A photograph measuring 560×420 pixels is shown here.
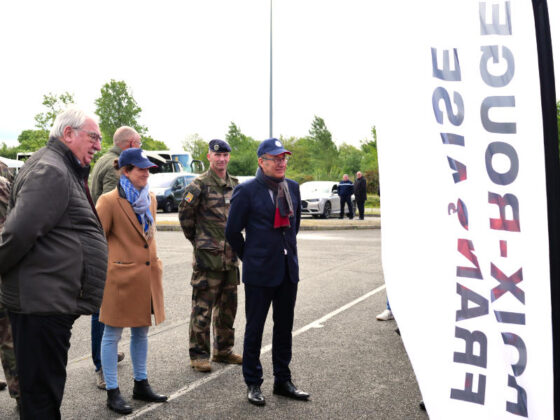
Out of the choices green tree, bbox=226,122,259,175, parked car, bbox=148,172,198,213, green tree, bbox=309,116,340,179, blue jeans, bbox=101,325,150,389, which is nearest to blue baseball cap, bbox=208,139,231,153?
blue jeans, bbox=101,325,150,389

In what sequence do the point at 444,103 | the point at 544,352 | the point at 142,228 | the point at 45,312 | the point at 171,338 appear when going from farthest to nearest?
the point at 171,338 → the point at 142,228 → the point at 45,312 → the point at 444,103 → the point at 544,352

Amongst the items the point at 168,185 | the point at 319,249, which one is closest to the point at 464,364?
the point at 319,249

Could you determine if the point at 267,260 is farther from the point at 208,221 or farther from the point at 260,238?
the point at 208,221

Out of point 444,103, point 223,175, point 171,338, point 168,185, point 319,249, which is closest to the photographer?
point 444,103

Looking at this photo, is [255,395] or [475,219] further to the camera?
[255,395]

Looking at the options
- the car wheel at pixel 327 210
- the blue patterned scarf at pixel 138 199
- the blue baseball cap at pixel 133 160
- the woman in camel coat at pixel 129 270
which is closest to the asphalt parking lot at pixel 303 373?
the woman in camel coat at pixel 129 270

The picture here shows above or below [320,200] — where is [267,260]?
below

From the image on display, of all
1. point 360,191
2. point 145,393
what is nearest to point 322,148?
point 360,191

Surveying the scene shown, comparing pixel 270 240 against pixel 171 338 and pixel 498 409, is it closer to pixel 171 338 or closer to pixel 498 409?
pixel 171 338

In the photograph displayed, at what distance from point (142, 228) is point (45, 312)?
1.56 m

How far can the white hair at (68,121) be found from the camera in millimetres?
2834

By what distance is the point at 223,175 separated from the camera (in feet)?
16.8

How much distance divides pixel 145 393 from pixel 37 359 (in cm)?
156

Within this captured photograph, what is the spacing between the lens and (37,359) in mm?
2658
